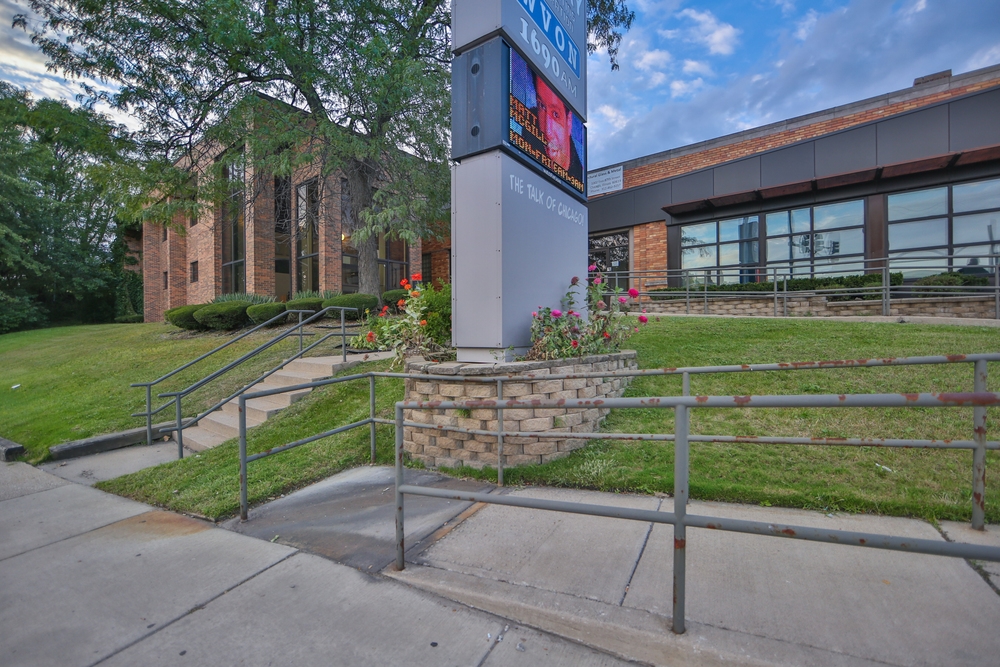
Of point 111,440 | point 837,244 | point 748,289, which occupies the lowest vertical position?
point 111,440

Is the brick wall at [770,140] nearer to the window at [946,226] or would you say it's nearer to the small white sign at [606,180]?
the small white sign at [606,180]

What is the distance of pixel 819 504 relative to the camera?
336cm

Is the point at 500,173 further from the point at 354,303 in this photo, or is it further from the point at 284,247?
the point at 284,247

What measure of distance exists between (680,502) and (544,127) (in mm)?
4713

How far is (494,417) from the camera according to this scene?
4500 millimetres

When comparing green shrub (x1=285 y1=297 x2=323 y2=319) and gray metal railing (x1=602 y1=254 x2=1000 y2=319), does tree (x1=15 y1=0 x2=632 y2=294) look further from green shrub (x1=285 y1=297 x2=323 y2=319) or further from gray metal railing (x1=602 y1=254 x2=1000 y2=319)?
gray metal railing (x1=602 y1=254 x2=1000 y2=319)

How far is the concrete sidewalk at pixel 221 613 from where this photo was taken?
2178mm

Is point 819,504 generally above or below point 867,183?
below

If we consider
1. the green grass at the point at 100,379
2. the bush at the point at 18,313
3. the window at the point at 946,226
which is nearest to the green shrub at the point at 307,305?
the green grass at the point at 100,379

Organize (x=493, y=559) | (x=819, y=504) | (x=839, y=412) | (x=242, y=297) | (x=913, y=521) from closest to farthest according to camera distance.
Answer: (x=493, y=559)
(x=913, y=521)
(x=819, y=504)
(x=839, y=412)
(x=242, y=297)

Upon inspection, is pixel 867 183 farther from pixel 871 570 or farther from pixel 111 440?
pixel 111 440

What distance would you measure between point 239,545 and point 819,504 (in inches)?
163

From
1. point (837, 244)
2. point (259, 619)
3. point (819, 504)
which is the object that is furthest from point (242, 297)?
point (837, 244)

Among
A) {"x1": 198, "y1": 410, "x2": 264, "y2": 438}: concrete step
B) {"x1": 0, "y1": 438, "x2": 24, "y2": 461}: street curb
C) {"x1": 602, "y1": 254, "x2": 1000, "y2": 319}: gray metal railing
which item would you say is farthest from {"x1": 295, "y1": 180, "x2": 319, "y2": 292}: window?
{"x1": 0, "y1": 438, "x2": 24, "y2": 461}: street curb
